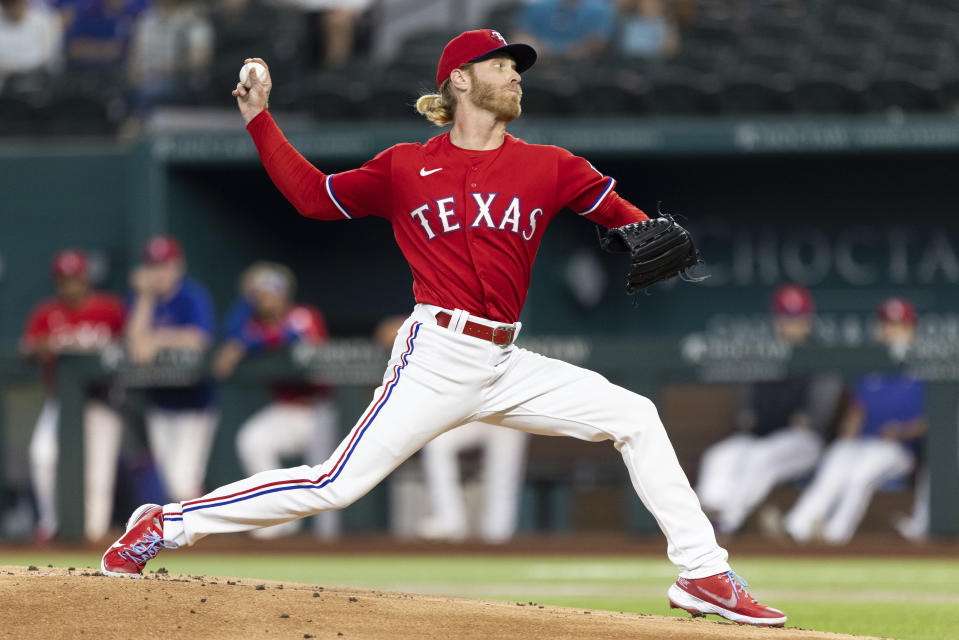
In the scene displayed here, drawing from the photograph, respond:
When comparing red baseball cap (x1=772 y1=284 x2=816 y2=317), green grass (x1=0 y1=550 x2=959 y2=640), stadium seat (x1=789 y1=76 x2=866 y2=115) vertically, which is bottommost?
green grass (x1=0 y1=550 x2=959 y2=640)

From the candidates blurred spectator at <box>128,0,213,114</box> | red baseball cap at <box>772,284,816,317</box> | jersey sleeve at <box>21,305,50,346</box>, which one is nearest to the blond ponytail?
red baseball cap at <box>772,284,816,317</box>

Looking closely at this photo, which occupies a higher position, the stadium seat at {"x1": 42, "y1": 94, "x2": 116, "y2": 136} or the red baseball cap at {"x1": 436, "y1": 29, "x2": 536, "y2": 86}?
the stadium seat at {"x1": 42, "y1": 94, "x2": 116, "y2": 136}

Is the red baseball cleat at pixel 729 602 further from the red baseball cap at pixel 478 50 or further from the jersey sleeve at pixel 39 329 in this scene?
the jersey sleeve at pixel 39 329

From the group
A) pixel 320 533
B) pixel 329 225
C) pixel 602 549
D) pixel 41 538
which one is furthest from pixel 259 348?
pixel 329 225

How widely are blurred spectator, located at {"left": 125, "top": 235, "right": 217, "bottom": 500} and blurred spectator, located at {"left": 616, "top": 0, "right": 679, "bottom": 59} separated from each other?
14.3ft

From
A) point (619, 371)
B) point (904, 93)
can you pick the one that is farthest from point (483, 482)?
point (904, 93)

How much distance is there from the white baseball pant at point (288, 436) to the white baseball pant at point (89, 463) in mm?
842

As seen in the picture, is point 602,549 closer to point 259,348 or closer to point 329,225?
point 259,348

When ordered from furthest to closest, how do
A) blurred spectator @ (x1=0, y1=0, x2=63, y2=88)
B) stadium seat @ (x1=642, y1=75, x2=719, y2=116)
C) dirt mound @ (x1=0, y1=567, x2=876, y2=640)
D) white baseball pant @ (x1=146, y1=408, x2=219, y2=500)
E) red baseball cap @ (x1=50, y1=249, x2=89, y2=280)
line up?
blurred spectator @ (x1=0, y1=0, x2=63, y2=88) → stadium seat @ (x1=642, y1=75, x2=719, y2=116) → red baseball cap @ (x1=50, y1=249, x2=89, y2=280) → white baseball pant @ (x1=146, y1=408, x2=219, y2=500) → dirt mound @ (x1=0, y1=567, x2=876, y2=640)

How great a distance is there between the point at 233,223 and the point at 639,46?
Answer: 11.9 ft

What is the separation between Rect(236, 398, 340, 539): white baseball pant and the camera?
9055 millimetres

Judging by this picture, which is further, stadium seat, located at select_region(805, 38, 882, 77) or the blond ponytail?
stadium seat, located at select_region(805, 38, 882, 77)

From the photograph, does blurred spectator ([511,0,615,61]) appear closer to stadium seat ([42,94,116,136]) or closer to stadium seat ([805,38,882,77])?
stadium seat ([805,38,882,77])

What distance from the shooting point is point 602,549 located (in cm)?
884
